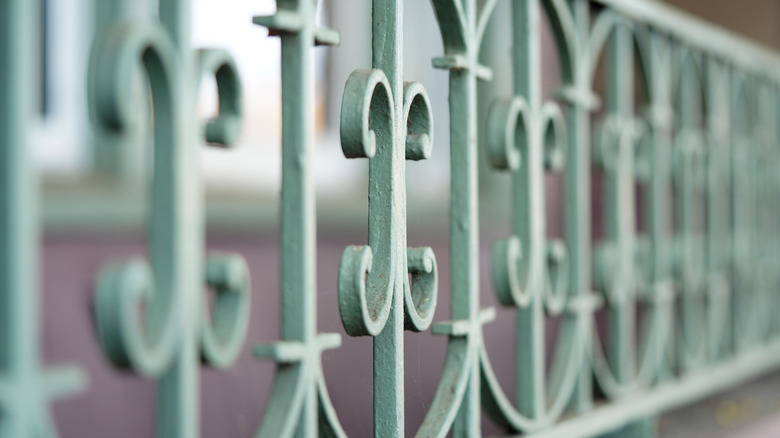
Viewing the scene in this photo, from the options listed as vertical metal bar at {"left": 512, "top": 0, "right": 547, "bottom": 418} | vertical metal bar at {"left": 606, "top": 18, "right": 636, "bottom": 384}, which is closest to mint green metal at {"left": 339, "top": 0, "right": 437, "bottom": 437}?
vertical metal bar at {"left": 512, "top": 0, "right": 547, "bottom": 418}

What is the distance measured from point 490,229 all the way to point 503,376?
119cm

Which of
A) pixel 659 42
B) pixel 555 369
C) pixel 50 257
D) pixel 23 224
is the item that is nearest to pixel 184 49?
pixel 23 224

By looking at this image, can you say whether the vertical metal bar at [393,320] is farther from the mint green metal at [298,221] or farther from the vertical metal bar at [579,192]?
the vertical metal bar at [579,192]

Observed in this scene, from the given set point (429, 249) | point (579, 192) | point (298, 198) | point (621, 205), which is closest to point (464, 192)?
point (429, 249)

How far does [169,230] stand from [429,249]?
34 centimetres

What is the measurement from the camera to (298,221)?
0.84m

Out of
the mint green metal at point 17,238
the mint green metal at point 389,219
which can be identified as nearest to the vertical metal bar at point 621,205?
the mint green metal at point 389,219

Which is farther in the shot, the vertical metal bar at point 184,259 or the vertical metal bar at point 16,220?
the vertical metal bar at point 184,259

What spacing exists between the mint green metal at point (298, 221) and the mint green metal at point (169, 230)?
0.08m

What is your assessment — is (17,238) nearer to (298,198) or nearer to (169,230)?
(169,230)

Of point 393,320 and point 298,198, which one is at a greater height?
point 298,198

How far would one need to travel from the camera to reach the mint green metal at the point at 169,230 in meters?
0.63

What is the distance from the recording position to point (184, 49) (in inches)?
28.6

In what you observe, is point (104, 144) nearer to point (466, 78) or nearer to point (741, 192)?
point (741, 192)
